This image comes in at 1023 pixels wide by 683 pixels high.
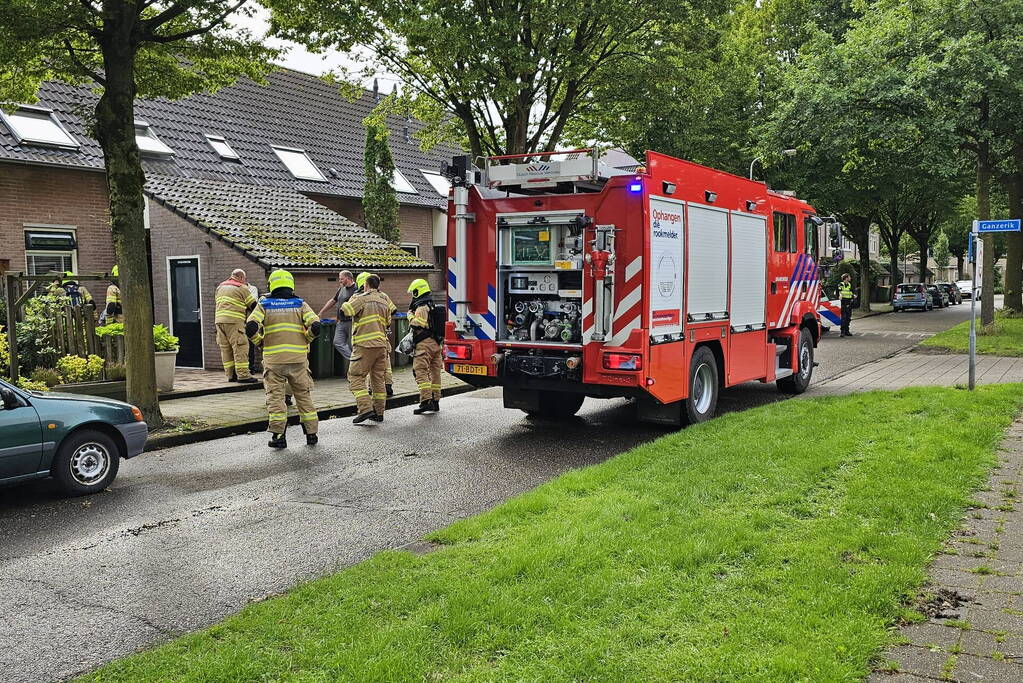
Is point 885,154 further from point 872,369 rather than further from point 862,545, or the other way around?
point 862,545

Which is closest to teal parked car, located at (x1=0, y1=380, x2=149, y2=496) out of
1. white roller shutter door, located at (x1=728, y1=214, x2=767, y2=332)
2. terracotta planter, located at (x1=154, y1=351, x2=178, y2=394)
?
terracotta planter, located at (x1=154, y1=351, x2=178, y2=394)

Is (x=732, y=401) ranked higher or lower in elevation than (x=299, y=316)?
lower

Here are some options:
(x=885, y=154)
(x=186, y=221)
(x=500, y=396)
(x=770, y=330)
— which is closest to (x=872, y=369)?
(x=770, y=330)

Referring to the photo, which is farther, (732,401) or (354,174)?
(354,174)

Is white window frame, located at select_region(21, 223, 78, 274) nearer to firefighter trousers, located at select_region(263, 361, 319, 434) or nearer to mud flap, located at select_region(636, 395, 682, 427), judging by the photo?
firefighter trousers, located at select_region(263, 361, 319, 434)

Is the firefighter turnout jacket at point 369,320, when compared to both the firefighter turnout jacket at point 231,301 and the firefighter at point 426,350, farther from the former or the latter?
the firefighter turnout jacket at point 231,301

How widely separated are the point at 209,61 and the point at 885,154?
17.6 m

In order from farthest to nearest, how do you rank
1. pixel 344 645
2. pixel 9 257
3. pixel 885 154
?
pixel 885 154, pixel 9 257, pixel 344 645

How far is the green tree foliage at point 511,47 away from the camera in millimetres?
14594

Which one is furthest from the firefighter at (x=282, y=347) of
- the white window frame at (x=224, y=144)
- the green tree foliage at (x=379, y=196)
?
the green tree foliage at (x=379, y=196)

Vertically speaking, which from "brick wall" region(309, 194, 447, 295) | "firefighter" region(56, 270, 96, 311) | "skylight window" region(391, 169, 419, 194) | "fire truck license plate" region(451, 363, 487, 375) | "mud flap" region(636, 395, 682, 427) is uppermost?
"skylight window" region(391, 169, 419, 194)

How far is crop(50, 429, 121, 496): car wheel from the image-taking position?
6.85 metres

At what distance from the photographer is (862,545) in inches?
186

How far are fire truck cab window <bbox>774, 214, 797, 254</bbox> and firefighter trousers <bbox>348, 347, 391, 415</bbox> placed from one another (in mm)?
5506
